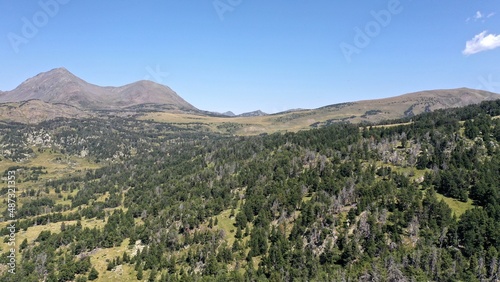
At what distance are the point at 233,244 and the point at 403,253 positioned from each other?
84.0 m

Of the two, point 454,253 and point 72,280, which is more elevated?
point 454,253

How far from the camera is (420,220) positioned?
155 metres

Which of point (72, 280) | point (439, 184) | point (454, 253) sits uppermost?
point (439, 184)

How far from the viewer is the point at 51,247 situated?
192000 mm

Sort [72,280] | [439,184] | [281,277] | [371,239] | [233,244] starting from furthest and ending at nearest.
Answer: [439,184] → [233,244] → [72,280] → [371,239] → [281,277]

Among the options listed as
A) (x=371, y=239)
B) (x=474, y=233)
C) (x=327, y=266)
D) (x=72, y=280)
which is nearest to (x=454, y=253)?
(x=474, y=233)

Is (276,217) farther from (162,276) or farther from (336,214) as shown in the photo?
(162,276)

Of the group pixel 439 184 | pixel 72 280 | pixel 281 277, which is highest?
pixel 439 184

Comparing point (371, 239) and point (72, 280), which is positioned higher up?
point (371, 239)

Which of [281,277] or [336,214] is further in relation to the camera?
[336,214]

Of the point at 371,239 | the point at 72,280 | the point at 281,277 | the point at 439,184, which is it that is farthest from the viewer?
the point at 439,184

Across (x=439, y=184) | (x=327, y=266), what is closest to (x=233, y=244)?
(x=327, y=266)

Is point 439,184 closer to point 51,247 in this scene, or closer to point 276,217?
point 276,217

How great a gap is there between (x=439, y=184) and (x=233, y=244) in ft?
413
